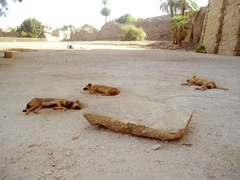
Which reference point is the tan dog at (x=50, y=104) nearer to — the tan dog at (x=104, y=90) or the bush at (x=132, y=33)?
the tan dog at (x=104, y=90)

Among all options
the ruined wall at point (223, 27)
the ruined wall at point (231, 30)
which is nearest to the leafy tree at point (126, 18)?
the ruined wall at point (223, 27)

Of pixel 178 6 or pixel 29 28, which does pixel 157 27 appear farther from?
pixel 29 28

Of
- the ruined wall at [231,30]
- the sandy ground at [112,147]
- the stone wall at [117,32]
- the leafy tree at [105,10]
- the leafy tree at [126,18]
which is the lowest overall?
the sandy ground at [112,147]

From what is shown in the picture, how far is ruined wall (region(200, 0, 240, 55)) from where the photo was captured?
1111cm

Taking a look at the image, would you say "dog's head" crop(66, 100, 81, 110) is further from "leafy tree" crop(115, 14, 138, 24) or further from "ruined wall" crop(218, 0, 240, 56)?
"leafy tree" crop(115, 14, 138, 24)

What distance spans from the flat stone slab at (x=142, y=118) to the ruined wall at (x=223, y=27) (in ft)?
35.7

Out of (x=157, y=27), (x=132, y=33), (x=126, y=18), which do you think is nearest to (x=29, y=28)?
(x=132, y=33)

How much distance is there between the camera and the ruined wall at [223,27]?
36.4 ft

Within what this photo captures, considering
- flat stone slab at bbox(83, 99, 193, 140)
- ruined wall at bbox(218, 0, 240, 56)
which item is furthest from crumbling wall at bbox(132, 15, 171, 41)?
flat stone slab at bbox(83, 99, 193, 140)

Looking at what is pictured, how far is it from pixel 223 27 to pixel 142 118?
42.8ft

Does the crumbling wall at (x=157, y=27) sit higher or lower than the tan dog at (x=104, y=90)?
higher

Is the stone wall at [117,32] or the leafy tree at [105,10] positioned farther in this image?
the leafy tree at [105,10]

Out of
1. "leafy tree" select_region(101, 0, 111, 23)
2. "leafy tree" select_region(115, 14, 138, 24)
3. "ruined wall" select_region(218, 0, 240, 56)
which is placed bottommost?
"ruined wall" select_region(218, 0, 240, 56)

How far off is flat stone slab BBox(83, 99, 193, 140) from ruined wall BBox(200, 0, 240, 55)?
35.7 feet
